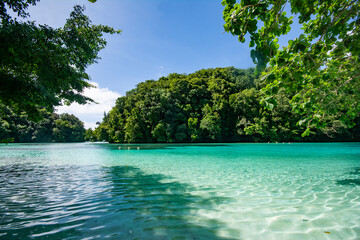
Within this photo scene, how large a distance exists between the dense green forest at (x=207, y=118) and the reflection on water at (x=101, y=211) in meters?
34.3

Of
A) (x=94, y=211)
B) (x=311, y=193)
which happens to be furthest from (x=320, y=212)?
(x=94, y=211)

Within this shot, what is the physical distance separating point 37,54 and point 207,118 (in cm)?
3588

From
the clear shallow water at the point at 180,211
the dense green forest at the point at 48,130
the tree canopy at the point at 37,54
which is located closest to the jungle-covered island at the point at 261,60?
the tree canopy at the point at 37,54

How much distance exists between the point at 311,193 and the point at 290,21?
14.8 feet

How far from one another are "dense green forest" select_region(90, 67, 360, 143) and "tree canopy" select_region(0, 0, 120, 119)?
1254 inches

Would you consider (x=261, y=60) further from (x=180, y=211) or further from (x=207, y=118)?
(x=207, y=118)

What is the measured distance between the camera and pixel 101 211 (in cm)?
351

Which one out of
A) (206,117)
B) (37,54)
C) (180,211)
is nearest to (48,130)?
(206,117)

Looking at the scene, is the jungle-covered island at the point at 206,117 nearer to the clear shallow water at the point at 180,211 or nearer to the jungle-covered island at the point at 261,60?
the jungle-covered island at the point at 261,60

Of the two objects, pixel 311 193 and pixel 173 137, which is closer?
pixel 311 193

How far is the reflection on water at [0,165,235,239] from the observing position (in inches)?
105

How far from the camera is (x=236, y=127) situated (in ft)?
142

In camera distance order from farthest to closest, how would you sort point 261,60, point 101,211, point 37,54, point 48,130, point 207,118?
point 48,130
point 207,118
point 37,54
point 101,211
point 261,60

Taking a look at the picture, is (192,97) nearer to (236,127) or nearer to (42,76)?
(236,127)
